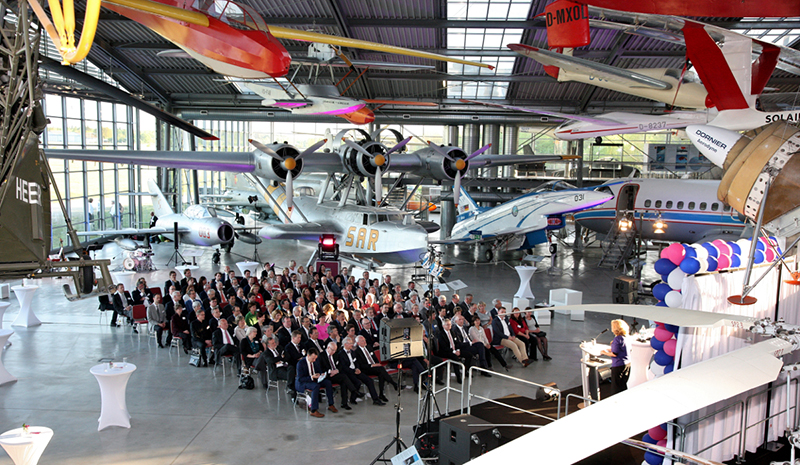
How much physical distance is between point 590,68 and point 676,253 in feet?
23.2

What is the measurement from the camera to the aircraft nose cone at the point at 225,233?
59.6 ft

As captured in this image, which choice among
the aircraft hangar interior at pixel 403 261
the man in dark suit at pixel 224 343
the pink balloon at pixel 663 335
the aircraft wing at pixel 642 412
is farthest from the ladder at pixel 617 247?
the aircraft wing at pixel 642 412

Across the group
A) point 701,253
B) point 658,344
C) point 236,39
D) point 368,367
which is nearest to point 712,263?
point 701,253

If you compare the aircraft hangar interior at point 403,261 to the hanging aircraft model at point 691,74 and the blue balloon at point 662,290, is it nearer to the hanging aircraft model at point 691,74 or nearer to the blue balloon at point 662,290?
the hanging aircraft model at point 691,74

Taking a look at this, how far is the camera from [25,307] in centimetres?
1167

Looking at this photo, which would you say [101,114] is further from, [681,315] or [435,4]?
[681,315]

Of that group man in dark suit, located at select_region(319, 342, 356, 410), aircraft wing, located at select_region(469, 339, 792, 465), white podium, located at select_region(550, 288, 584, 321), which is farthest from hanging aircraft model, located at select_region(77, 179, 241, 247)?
aircraft wing, located at select_region(469, 339, 792, 465)

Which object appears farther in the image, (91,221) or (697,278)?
(91,221)

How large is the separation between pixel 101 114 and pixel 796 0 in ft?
65.6

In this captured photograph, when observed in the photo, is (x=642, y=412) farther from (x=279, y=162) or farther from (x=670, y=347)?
(x=279, y=162)

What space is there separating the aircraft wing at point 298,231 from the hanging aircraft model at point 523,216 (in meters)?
3.34

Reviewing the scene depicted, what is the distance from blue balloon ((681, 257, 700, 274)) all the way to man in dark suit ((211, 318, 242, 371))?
6724 millimetres

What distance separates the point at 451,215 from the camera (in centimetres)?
2525

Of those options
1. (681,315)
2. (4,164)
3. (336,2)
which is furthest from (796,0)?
(336,2)
